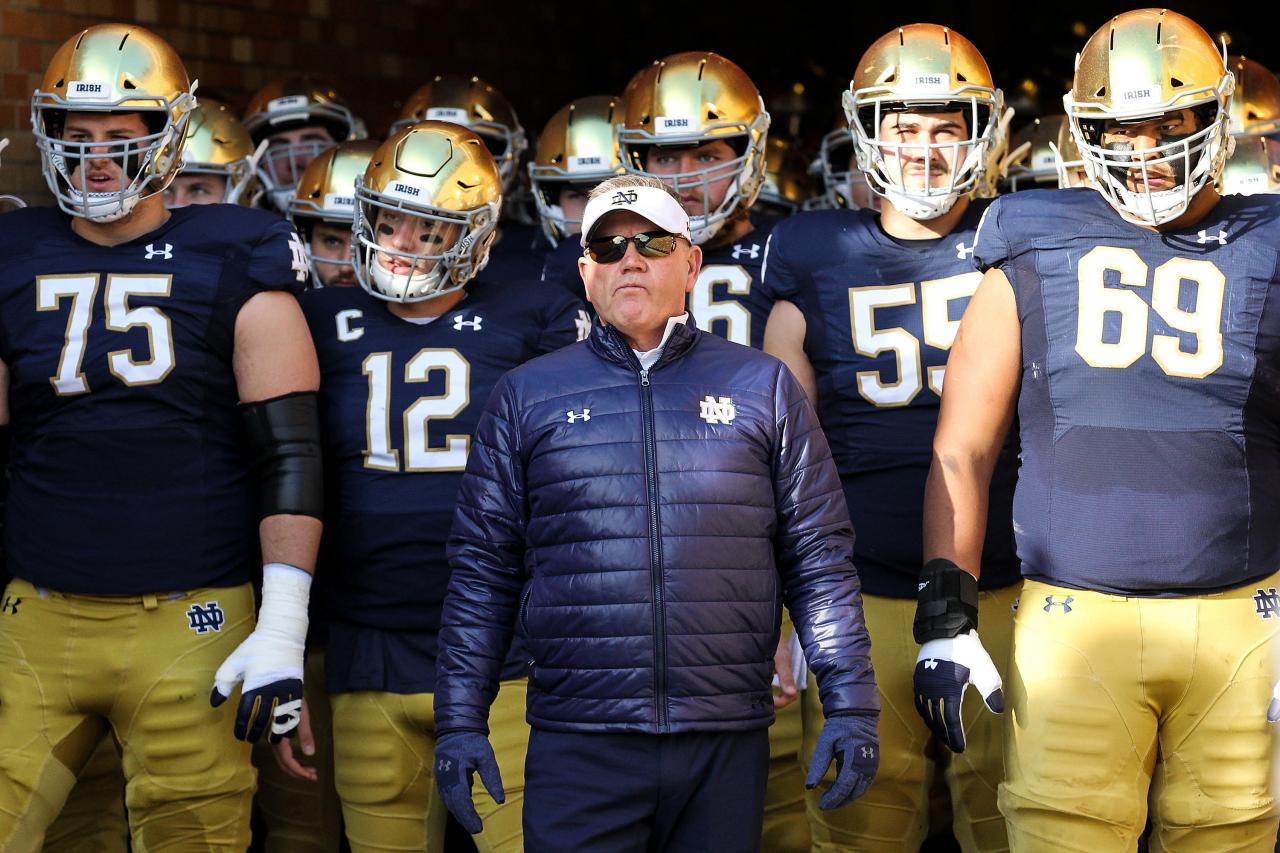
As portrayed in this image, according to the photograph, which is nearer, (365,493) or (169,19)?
(365,493)

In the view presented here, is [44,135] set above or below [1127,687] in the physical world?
above

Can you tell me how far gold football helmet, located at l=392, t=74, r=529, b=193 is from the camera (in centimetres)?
570

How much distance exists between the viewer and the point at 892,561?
3676 mm

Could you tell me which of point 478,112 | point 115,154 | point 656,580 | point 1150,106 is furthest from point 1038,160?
point 656,580

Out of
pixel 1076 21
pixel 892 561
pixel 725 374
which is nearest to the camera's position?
pixel 725 374

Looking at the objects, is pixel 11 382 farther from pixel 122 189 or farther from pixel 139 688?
pixel 139 688

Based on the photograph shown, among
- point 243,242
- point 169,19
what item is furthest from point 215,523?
point 169,19

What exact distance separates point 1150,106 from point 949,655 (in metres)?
1.02

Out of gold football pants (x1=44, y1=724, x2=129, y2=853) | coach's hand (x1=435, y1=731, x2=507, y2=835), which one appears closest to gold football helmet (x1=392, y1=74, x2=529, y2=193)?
gold football pants (x1=44, y1=724, x2=129, y2=853)

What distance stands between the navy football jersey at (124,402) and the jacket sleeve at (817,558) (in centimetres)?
125

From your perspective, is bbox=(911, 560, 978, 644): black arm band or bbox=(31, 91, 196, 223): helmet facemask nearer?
bbox=(911, 560, 978, 644): black arm band

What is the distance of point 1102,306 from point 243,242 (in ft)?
5.64

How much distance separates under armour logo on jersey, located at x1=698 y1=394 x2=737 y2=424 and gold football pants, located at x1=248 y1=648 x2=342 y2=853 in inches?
63.1

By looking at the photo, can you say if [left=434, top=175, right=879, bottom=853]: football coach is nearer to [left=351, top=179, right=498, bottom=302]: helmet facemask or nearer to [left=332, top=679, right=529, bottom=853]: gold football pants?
[left=332, top=679, right=529, bottom=853]: gold football pants
